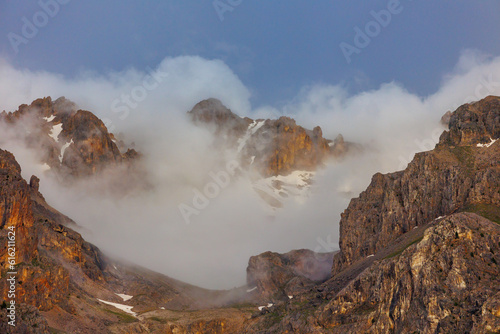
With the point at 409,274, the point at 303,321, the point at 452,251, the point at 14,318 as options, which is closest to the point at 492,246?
the point at 452,251

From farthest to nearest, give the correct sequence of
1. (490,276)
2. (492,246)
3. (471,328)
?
(492,246), (490,276), (471,328)

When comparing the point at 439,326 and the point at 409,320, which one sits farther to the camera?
the point at 409,320

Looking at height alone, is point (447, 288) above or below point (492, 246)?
below

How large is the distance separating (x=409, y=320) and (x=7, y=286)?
131m

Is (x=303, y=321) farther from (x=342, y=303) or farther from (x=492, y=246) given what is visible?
(x=492, y=246)

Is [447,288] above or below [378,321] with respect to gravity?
above

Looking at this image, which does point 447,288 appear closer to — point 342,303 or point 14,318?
point 342,303

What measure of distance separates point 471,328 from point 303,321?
81.5m

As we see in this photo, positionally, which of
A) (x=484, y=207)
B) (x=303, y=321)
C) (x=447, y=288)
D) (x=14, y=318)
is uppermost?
(x=484, y=207)

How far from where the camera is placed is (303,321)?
655 ft

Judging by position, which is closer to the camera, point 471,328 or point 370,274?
point 471,328

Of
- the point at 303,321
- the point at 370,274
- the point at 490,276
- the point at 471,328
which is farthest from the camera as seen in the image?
the point at 303,321

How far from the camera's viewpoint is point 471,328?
126875 mm

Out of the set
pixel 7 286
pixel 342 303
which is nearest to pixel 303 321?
pixel 342 303
